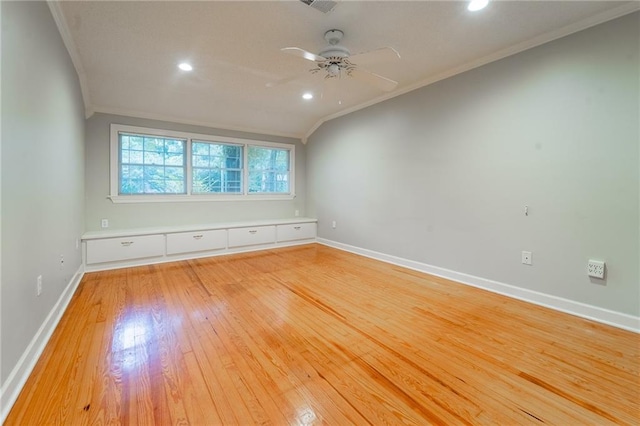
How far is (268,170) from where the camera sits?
589cm

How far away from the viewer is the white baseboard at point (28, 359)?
4.48 feet

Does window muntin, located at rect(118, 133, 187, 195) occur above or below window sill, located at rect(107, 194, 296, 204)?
above

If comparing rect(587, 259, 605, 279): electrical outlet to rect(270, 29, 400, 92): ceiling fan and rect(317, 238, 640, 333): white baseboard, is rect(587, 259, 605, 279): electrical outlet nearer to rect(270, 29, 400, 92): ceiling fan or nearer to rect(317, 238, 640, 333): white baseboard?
rect(317, 238, 640, 333): white baseboard

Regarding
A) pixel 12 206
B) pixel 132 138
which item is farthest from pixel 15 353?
pixel 132 138

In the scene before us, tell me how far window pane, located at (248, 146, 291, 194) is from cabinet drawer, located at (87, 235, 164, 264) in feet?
6.84

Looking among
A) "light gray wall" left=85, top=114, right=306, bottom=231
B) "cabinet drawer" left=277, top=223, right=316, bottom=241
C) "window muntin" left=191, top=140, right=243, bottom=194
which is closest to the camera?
"light gray wall" left=85, top=114, right=306, bottom=231

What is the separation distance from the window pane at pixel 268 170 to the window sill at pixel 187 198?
5.9 inches

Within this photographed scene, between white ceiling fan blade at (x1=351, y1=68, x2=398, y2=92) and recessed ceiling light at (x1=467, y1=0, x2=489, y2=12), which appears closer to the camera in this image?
recessed ceiling light at (x1=467, y1=0, x2=489, y2=12)

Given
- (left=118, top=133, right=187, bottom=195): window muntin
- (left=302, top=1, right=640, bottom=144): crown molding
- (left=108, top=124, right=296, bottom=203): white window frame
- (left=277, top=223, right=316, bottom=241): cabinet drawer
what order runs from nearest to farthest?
(left=302, top=1, right=640, bottom=144): crown molding < (left=108, top=124, right=296, bottom=203): white window frame < (left=118, top=133, right=187, bottom=195): window muntin < (left=277, top=223, right=316, bottom=241): cabinet drawer

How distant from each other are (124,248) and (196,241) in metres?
0.95

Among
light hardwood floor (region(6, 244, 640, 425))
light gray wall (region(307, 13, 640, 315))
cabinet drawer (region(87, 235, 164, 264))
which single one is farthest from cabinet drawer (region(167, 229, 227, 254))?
light gray wall (region(307, 13, 640, 315))

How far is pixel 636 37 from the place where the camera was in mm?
2148

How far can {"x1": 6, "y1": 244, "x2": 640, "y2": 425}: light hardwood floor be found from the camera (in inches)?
54.7

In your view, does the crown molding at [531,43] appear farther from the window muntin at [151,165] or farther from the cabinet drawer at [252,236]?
the window muntin at [151,165]
